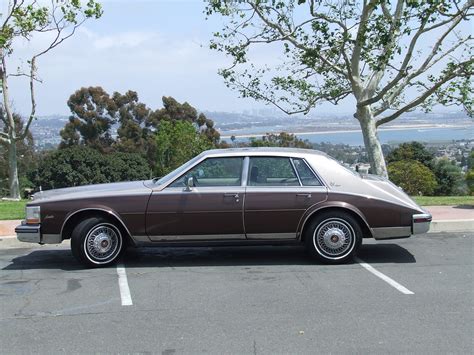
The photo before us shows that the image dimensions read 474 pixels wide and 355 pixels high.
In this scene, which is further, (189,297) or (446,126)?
(446,126)

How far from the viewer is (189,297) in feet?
19.4

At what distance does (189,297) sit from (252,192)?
1.72 m

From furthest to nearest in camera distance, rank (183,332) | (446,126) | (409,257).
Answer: (446,126)
(409,257)
(183,332)

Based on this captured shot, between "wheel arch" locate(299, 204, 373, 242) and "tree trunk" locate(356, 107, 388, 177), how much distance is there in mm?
7838

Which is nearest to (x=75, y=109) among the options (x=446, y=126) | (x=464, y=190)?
(x=464, y=190)

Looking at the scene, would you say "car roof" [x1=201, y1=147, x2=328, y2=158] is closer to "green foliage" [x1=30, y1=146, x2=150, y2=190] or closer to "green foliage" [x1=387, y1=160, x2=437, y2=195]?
"green foliage" [x1=387, y1=160, x2=437, y2=195]

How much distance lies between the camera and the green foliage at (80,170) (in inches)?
1614

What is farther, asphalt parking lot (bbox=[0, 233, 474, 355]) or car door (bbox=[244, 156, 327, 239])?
car door (bbox=[244, 156, 327, 239])

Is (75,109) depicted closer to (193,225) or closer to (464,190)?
(464,190)

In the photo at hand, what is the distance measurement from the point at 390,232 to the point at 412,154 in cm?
A: 3569

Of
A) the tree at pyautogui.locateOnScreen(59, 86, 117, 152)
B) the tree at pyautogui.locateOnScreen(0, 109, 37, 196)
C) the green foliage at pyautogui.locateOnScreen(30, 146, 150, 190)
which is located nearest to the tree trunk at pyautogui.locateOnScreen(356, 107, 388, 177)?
the green foliage at pyautogui.locateOnScreen(30, 146, 150, 190)

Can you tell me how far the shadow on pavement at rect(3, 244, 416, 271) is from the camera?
7.46 meters

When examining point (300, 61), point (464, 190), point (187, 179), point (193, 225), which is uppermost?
point (300, 61)

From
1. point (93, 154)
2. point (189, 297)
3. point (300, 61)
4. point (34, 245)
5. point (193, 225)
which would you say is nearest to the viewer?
point (189, 297)
